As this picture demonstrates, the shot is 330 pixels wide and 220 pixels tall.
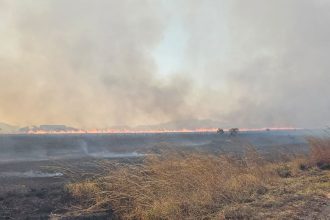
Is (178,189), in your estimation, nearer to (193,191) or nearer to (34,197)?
(193,191)

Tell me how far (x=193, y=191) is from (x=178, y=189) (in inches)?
17.0

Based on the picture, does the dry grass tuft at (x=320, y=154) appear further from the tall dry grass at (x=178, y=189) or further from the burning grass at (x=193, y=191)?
the tall dry grass at (x=178, y=189)

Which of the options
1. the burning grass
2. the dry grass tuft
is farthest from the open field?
the dry grass tuft

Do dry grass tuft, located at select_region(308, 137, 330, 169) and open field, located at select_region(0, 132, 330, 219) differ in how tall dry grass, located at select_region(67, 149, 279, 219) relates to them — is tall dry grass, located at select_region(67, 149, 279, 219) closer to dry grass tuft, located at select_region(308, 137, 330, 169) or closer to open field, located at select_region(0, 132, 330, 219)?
open field, located at select_region(0, 132, 330, 219)

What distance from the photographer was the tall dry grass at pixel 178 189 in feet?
39.9

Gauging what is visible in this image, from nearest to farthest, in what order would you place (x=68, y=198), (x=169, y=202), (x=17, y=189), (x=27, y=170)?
(x=169, y=202), (x=68, y=198), (x=17, y=189), (x=27, y=170)

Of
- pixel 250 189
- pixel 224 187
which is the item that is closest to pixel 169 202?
pixel 224 187

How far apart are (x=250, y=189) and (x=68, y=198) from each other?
23.0 ft

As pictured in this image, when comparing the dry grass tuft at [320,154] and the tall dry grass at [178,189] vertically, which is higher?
the dry grass tuft at [320,154]

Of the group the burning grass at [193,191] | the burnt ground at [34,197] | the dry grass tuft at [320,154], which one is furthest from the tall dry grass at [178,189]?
the dry grass tuft at [320,154]

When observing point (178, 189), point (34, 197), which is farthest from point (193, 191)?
point (34, 197)

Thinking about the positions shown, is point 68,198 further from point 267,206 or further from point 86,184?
point 267,206

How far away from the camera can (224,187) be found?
1408 cm

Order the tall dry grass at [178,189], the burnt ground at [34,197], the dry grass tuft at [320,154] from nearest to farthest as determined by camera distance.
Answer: the tall dry grass at [178,189] < the burnt ground at [34,197] < the dry grass tuft at [320,154]
